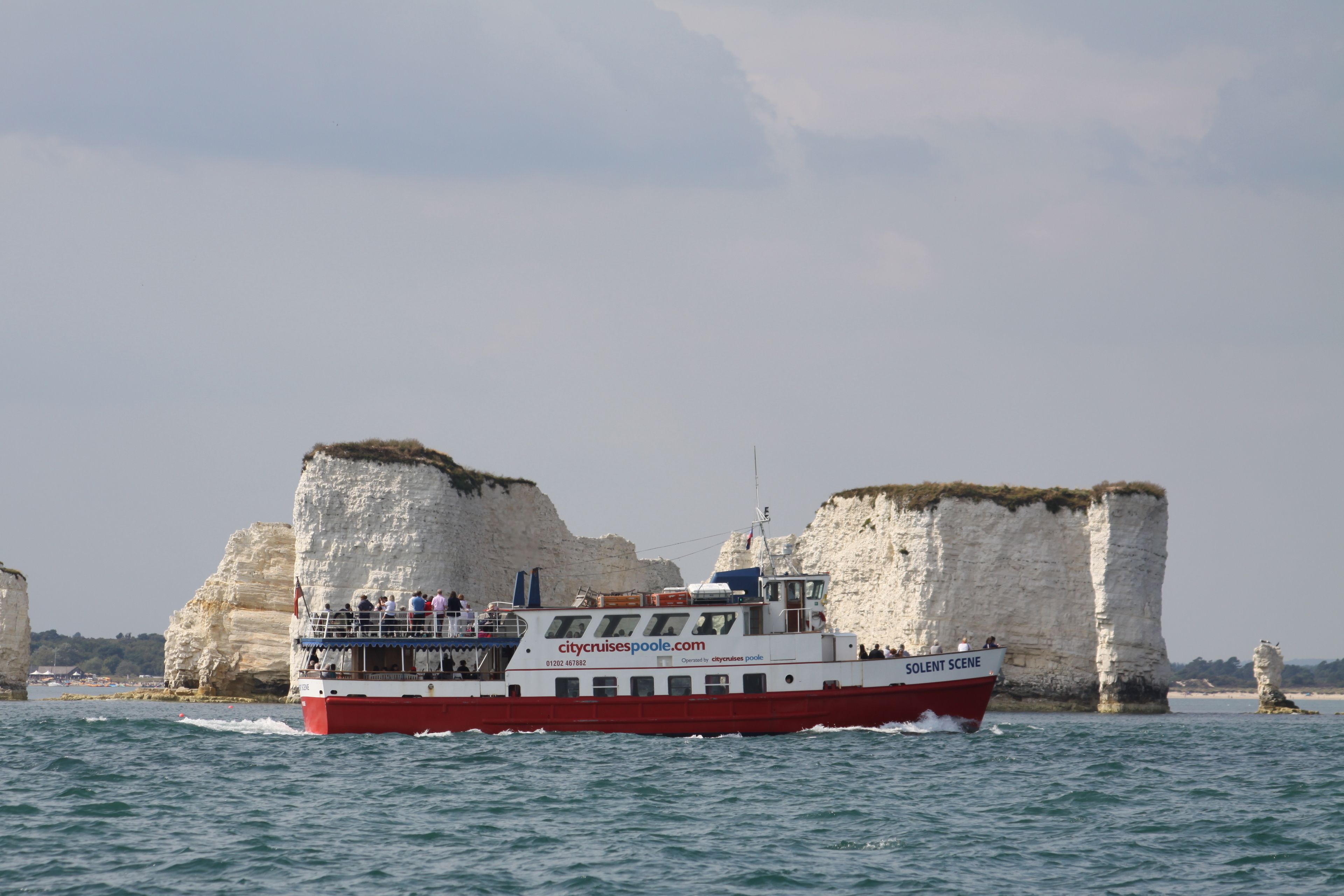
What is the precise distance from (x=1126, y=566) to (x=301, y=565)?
1316 inches

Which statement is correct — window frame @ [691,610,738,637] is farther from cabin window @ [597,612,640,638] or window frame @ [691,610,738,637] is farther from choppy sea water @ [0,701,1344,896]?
choppy sea water @ [0,701,1344,896]

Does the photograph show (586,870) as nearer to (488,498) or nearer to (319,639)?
(319,639)

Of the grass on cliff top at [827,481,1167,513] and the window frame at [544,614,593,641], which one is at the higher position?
the grass on cliff top at [827,481,1167,513]

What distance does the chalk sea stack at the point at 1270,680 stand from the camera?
50656 mm

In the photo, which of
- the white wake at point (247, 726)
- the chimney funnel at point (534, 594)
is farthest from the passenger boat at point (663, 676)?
the white wake at point (247, 726)

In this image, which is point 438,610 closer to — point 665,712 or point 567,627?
point 567,627

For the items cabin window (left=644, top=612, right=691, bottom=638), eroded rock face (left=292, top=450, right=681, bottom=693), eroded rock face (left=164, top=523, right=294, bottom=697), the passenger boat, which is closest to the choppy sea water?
the passenger boat

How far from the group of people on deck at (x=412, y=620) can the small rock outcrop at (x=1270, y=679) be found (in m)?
34.5

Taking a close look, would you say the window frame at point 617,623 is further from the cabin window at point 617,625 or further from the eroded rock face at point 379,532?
the eroded rock face at point 379,532

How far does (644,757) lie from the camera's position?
25.8m

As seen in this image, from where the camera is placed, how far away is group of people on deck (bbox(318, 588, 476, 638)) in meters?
31.0

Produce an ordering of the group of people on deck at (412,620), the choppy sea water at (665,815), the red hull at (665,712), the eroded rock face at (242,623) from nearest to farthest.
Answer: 1. the choppy sea water at (665,815)
2. the red hull at (665,712)
3. the group of people on deck at (412,620)
4. the eroded rock face at (242,623)

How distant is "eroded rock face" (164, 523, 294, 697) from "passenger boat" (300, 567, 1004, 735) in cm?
2515

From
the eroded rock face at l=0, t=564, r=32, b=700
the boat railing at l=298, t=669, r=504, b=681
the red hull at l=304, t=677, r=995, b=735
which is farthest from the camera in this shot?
the eroded rock face at l=0, t=564, r=32, b=700
